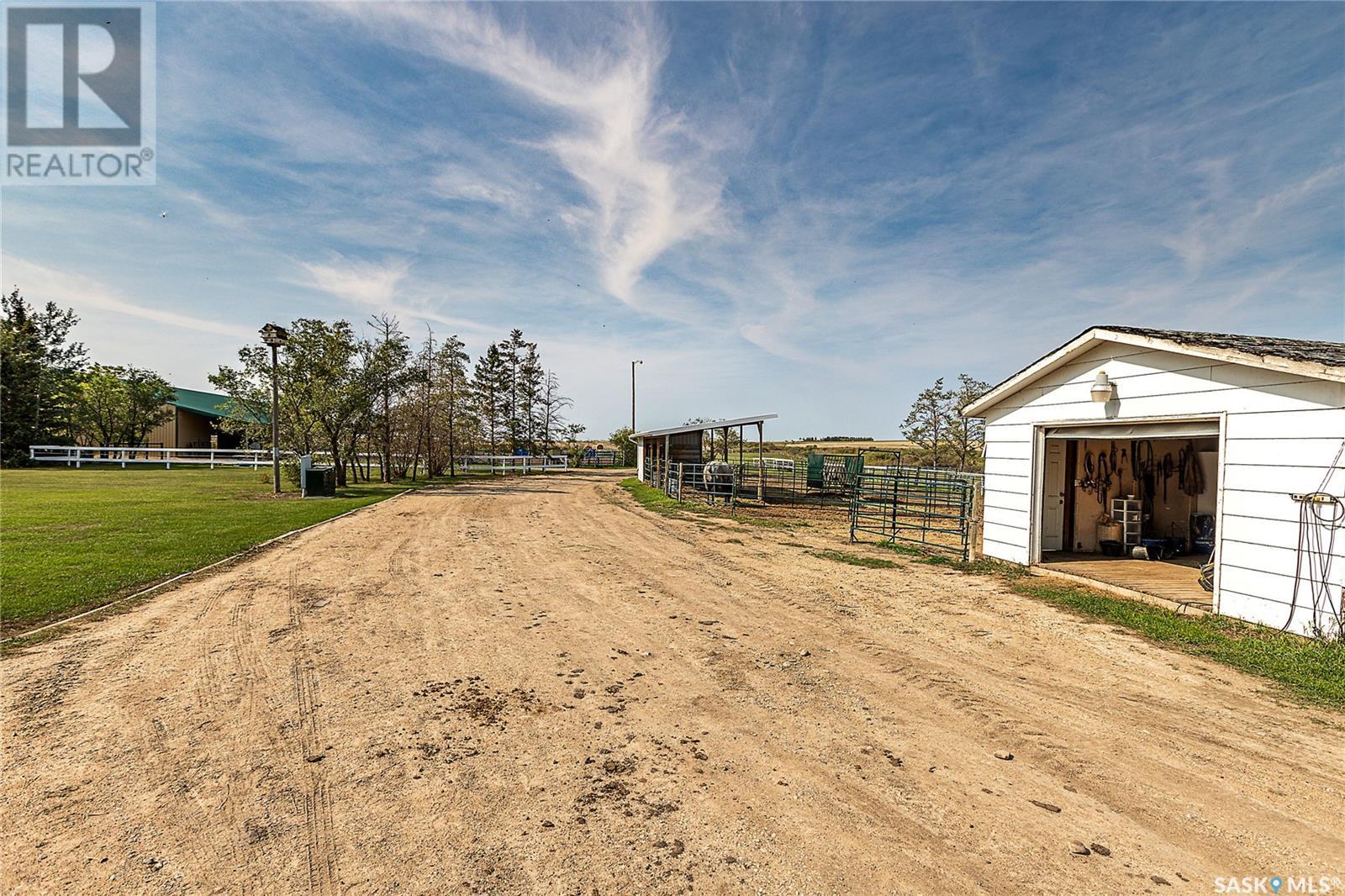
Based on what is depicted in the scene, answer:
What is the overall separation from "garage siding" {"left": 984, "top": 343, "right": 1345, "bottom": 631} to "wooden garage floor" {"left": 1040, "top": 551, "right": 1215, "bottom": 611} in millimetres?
710

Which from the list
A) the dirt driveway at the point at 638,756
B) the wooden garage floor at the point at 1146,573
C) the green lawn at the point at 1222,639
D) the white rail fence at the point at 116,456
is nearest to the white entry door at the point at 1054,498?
the wooden garage floor at the point at 1146,573

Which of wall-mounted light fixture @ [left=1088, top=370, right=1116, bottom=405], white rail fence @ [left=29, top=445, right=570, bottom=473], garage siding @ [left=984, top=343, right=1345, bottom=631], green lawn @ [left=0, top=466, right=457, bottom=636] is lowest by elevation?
green lawn @ [left=0, top=466, right=457, bottom=636]

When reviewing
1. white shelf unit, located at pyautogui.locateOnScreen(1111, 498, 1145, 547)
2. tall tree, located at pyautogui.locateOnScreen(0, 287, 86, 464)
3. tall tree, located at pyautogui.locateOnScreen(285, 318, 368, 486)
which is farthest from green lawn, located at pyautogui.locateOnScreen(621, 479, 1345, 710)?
tall tree, located at pyautogui.locateOnScreen(0, 287, 86, 464)

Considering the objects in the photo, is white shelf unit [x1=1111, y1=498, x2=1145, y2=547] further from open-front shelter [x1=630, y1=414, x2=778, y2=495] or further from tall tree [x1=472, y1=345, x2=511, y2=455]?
tall tree [x1=472, y1=345, x2=511, y2=455]

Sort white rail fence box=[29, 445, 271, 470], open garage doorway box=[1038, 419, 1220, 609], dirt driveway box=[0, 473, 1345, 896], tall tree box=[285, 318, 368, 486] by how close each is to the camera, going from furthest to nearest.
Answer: white rail fence box=[29, 445, 271, 470]
tall tree box=[285, 318, 368, 486]
open garage doorway box=[1038, 419, 1220, 609]
dirt driveway box=[0, 473, 1345, 896]

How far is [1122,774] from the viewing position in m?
3.31

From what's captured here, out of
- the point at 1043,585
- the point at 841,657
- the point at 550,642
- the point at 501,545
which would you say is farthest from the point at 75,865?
the point at 1043,585

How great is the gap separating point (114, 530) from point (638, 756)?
39.7 feet

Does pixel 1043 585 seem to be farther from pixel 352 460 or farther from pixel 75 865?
pixel 352 460

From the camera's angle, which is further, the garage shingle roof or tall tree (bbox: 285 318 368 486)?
tall tree (bbox: 285 318 368 486)

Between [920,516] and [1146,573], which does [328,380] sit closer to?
[920,516]

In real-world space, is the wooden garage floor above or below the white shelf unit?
below

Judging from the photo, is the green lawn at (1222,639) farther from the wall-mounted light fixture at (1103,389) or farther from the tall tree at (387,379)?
the tall tree at (387,379)

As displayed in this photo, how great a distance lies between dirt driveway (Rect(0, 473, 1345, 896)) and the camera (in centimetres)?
255
